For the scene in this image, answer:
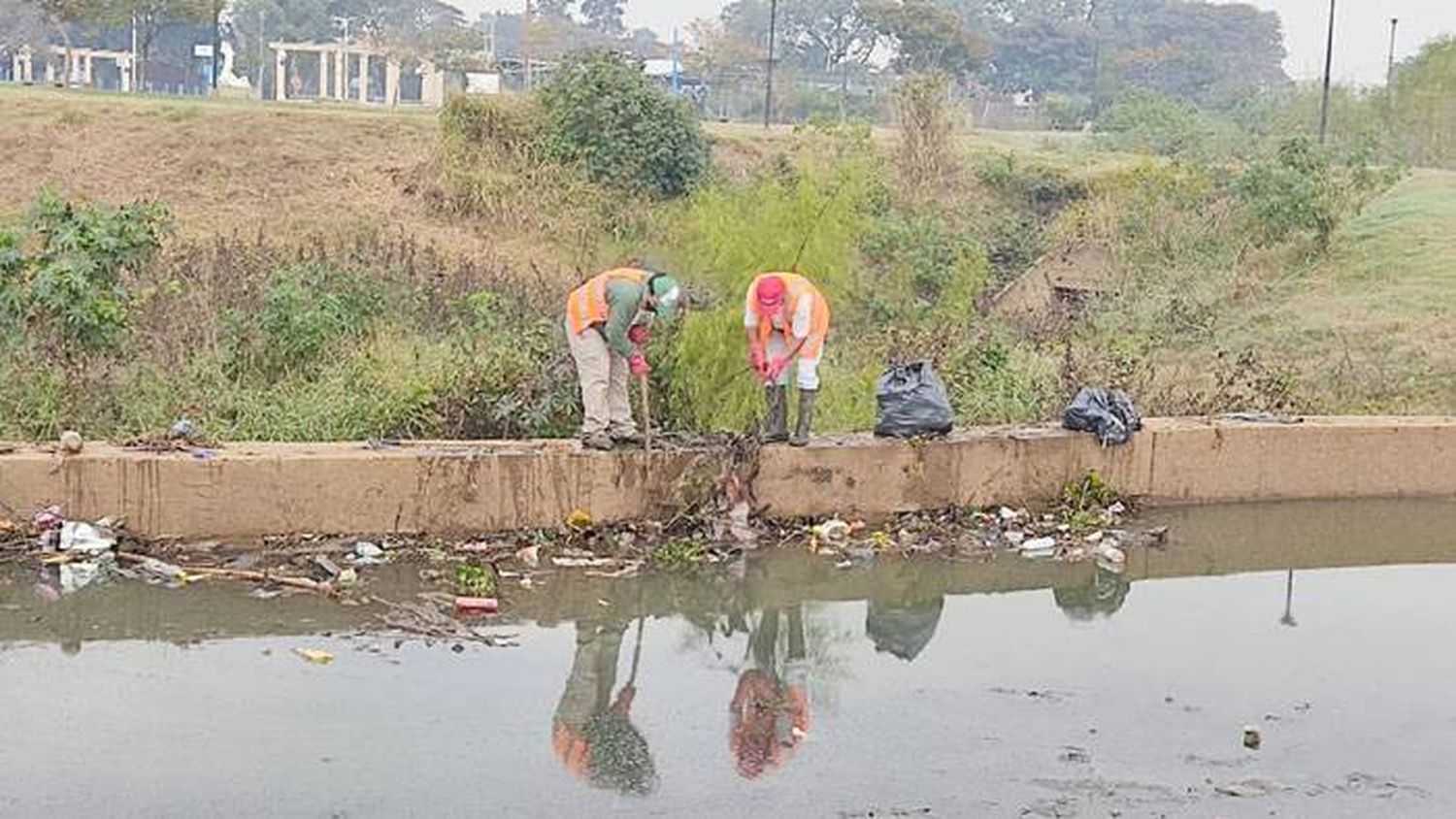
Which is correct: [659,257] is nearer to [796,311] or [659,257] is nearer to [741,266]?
[741,266]

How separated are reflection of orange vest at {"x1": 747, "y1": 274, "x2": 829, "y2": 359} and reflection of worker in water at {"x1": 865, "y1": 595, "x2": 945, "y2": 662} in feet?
5.43

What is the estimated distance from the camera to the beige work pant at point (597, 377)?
378 inches

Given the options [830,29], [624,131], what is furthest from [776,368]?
[830,29]

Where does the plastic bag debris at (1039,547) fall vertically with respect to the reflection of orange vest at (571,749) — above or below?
above

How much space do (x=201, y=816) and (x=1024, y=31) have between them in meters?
69.9

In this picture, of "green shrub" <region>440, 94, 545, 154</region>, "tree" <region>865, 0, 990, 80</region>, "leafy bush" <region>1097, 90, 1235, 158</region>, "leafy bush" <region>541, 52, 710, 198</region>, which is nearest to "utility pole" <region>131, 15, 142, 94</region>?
"green shrub" <region>440, 94, 545, 154</region>

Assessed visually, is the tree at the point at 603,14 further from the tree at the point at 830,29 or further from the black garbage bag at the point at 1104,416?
the black garbage bag at the point at 1104,416

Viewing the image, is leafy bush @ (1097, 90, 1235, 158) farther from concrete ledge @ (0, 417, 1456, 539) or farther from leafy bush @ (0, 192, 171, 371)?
leafy bush @ (0, 192, 171, 371)

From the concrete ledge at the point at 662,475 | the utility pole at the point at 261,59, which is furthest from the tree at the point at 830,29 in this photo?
the concrete ledge at the point at 662,475

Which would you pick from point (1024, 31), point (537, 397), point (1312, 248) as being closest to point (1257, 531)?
point (537, 397)

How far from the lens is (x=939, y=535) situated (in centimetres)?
1008

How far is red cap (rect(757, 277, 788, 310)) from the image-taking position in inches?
381

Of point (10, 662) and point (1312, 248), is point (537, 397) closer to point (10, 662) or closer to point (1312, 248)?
point (10, 662)

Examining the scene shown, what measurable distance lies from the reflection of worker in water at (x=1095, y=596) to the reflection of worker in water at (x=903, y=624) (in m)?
0.68
